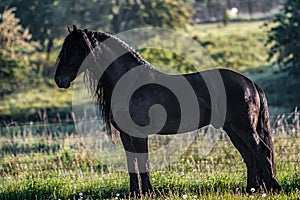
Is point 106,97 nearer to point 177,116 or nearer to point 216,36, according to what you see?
point 177,116

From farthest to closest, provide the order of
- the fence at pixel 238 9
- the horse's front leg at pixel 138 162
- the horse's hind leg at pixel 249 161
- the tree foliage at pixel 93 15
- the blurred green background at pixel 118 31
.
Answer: the fence at pixel 238 9, the tree foliage at pixel 93 15, the blurred green background at pixel 118 31, the horse's hind leg at pixel 249 161, the horse's front leg at pixel 138 162

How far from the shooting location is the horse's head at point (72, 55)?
6.64 m

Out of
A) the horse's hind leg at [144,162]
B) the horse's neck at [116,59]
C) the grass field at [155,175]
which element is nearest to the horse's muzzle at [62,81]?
the horse's neck at [116,59]

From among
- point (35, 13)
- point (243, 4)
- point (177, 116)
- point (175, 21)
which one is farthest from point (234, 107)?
point (243, 4)

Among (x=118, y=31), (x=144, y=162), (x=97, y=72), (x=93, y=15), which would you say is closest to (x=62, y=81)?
(x=97, y=72)

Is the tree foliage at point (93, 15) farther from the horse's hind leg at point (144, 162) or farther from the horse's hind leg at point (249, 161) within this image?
the horse's hind leg at point (144, 162)

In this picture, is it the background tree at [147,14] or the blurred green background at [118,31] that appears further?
the background tree at [147,14]

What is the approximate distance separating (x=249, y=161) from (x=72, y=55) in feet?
8.53

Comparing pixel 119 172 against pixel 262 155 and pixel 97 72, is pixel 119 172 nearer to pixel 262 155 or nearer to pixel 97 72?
pixel 97 72

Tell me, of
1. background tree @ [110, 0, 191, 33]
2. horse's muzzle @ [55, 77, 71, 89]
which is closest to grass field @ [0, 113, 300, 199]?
horse's muzzle @ [55, 77, 71, 89]

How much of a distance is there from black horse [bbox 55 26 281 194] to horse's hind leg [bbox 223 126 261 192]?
0.04 metres

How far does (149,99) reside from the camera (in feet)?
22.1

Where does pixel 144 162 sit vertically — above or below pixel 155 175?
above

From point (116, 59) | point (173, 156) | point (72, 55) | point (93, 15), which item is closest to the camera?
point (72, 55)
